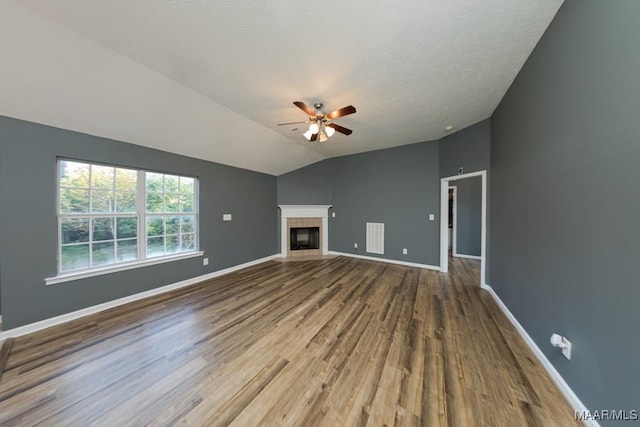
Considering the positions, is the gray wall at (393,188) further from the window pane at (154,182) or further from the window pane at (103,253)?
the window pane at (103,253)

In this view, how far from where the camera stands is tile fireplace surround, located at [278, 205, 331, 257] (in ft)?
18.3

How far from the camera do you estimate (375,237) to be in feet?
17.2

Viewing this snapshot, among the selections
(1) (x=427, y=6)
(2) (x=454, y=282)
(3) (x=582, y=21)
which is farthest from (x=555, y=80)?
(2) (x=454, y=282)

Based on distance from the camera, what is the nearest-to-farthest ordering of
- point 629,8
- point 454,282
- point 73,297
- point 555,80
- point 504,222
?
point 629,8
point 555,80
point 73,297
point 504,222
point 454,282

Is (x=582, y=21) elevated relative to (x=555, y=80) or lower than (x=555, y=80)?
elevated

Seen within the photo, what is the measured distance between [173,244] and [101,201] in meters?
1.13

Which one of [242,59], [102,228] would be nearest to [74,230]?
[102,228]

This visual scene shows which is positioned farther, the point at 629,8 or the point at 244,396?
the point at 244,396

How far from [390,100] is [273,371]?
130 inches

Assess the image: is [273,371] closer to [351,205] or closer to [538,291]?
[538,291]

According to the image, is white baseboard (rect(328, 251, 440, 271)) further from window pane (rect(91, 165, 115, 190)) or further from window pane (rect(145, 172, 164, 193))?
window pane (rect(91, 165, 115, 190))

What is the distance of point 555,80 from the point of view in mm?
1648

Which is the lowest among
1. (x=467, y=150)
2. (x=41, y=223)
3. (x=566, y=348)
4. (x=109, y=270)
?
(x=566, y=348)

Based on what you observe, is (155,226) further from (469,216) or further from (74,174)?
(469,216)
